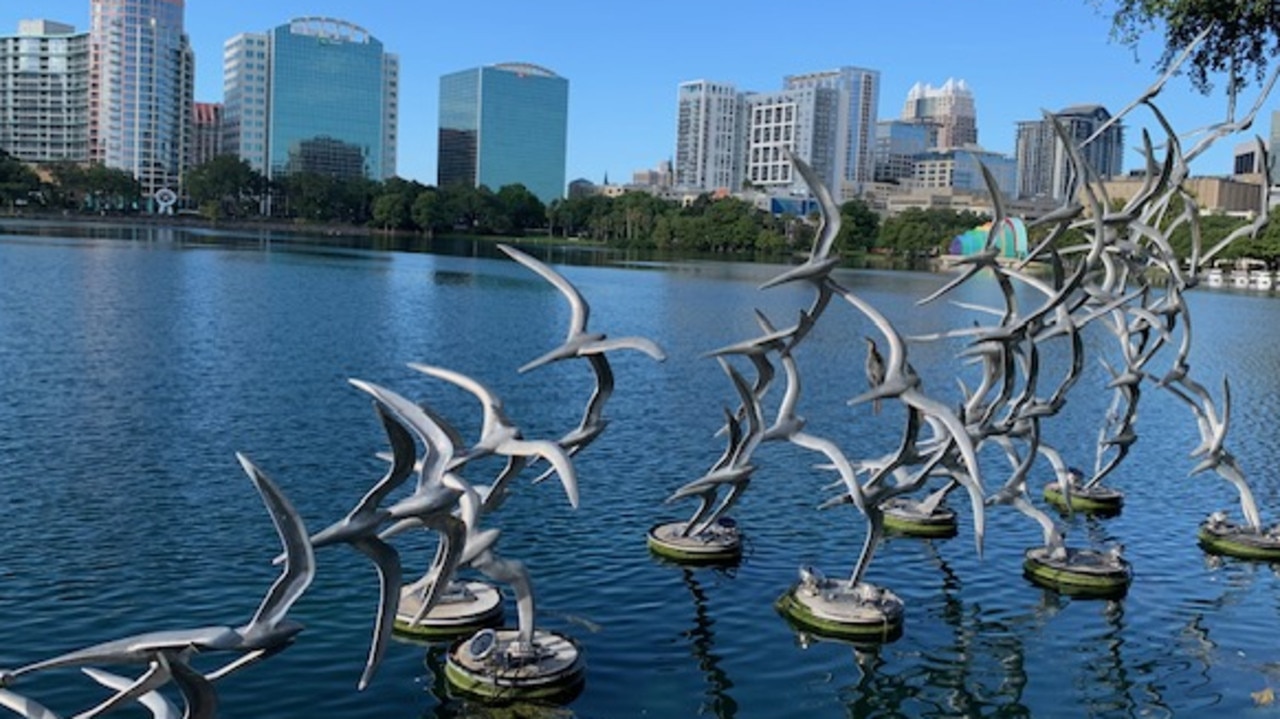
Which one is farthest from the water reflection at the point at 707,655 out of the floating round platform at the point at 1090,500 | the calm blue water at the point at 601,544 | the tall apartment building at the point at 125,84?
the tall apartment building at the point at 125,84

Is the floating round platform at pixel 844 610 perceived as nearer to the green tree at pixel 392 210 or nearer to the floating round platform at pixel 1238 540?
the floating round platform at pixel 1238 540

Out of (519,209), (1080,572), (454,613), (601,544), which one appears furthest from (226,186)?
(1080,572)

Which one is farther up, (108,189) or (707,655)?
(108,189)

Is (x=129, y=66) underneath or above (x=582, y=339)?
above

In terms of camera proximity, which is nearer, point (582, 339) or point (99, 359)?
point (582, 339)

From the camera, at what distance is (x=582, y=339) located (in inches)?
500

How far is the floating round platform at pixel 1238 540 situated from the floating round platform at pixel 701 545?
7983 millimetres

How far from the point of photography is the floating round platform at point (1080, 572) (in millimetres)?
17703

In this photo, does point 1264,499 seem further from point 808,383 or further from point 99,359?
point 99,359

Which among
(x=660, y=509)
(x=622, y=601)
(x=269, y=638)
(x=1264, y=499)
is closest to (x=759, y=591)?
(x=622, y=601)

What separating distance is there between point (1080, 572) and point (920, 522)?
3174mm

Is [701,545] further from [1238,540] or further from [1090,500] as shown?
[1238,540]

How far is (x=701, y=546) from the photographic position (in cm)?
1800

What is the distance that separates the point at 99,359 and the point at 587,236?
136390mm
